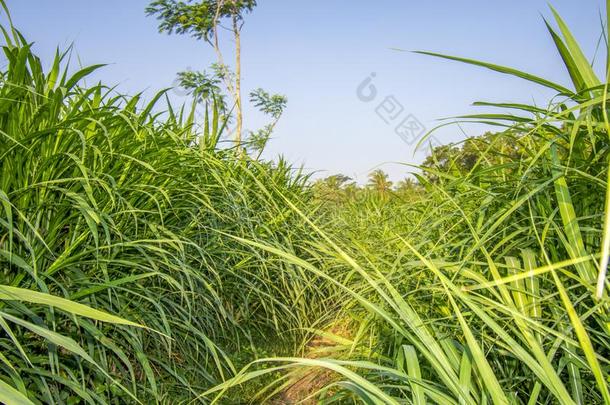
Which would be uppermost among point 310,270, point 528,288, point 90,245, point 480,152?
point 480,152

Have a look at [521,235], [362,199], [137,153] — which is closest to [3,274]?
[137,153]

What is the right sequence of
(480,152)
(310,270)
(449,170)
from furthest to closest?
1. (449,170)
2. (480,152)
3. (310,270)

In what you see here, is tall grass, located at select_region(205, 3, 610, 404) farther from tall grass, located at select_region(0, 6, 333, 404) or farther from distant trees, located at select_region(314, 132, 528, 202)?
tall grass, located at select_region(0, 6, 333, 404)

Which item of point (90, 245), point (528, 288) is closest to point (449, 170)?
point (528, 288)

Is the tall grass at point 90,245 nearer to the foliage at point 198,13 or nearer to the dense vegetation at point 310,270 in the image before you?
the dense vegetation at point 310,270

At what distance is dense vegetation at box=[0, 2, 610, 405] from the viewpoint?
933 millimetres

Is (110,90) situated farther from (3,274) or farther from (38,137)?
(3,274)

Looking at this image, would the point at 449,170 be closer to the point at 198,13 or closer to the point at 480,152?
the point at 480,152

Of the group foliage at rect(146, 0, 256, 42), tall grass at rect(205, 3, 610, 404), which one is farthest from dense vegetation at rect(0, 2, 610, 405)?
foliage at rect(146, 0, 256, 42)

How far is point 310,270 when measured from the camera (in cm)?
120

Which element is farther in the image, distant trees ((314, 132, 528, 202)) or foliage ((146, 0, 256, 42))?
foliage ((146, 0, 256, 42))

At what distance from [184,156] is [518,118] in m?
1.39

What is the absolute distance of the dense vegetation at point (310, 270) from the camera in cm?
93

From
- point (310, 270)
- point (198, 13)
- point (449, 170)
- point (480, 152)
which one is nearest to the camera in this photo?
point (310, 270)
